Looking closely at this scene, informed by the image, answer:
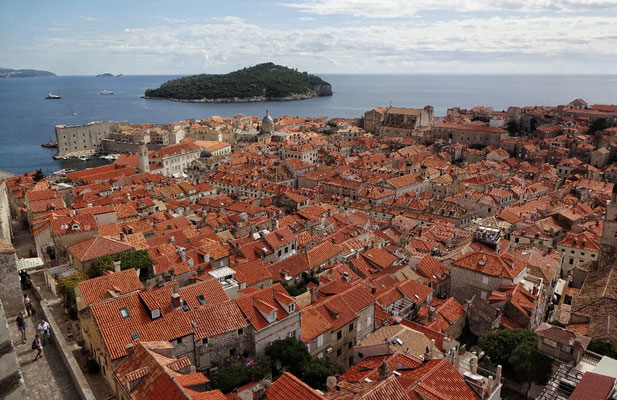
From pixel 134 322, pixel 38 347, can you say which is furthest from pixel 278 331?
pixel 38 347

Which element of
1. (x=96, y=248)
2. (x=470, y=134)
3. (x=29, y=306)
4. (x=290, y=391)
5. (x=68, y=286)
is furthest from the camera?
(x=470, y=134)

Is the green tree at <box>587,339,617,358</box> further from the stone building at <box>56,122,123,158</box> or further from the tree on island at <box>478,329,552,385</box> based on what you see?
the stone building at <box>56,122,123,158</box>

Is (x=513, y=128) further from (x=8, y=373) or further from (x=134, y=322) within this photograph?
(x=8, y=373)

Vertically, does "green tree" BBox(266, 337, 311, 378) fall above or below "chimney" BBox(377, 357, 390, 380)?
below

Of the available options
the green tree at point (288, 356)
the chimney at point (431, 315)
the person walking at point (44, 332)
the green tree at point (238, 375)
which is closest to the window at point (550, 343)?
the chimney at point (431, 315)

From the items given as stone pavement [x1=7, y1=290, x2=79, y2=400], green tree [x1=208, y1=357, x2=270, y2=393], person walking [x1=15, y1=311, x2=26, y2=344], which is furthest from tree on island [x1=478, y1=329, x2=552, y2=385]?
person walking [x1=15, y1=311, x2=26, y2=344]

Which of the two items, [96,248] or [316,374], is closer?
[316,374]

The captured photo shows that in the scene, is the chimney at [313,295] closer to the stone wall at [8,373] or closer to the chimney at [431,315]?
the chimney at [431,315]
